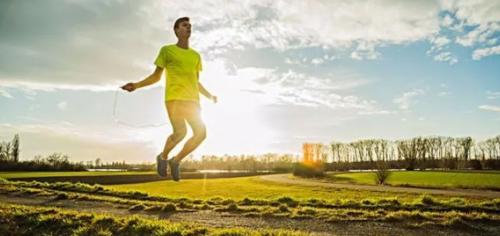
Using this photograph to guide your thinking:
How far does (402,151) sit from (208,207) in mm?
166533

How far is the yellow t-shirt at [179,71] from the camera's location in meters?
4.42

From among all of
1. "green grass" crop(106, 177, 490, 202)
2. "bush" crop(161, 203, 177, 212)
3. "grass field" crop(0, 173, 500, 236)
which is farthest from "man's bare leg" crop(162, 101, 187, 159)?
"green grass" crop(106, 177, 490, 202)

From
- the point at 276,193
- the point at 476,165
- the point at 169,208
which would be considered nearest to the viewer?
the point at 169,208

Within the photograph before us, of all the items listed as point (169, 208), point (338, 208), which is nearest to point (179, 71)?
point (169, 208)

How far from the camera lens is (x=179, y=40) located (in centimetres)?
470

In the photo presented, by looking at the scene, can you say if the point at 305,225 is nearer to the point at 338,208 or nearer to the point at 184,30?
the point at 338,208

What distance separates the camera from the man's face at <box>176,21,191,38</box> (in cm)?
460

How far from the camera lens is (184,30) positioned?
15.2 ft

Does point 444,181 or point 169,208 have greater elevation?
point 169,208

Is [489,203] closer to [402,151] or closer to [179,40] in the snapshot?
[179,40]

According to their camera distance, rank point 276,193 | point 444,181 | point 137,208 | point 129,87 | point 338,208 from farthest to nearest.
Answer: point 444,181 → point 276,193 → point 338,208 → point 137,208 → point 129,87

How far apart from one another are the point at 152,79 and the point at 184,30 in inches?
26.8

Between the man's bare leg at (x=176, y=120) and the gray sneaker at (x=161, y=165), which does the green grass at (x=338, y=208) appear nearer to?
the gray sneaker at (x=161, y=165)

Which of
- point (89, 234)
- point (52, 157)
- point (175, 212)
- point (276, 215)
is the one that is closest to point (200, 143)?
point (89, 234)
